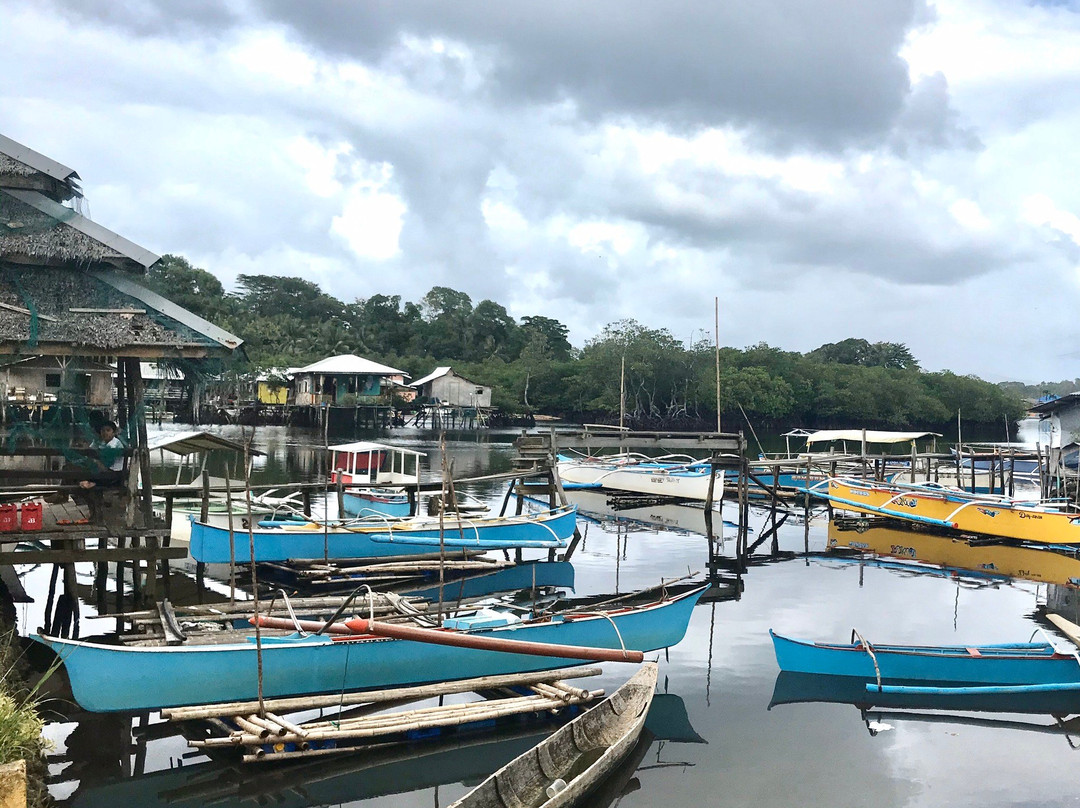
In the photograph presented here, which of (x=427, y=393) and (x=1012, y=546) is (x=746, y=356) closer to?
(x=427, y=393)

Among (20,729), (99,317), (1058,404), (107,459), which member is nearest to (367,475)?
(107,459)

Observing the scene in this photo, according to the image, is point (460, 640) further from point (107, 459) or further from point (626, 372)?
point (626, 372)

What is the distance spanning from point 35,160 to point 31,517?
4.90 metres

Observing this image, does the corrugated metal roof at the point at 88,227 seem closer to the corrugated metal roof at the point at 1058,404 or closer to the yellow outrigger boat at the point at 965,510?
the yellow outrigger boat at the point at 965,510

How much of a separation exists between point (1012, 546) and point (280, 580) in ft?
62.1

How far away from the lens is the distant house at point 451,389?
72688 mm

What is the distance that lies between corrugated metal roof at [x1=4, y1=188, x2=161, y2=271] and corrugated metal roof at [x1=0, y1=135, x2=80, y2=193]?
49 centimetres


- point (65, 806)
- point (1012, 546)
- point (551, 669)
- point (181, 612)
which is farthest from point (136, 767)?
point (1012, 546)

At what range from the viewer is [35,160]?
12.6 m

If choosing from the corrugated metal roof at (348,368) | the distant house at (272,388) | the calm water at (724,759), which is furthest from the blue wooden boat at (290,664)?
the distant house at (272,388)

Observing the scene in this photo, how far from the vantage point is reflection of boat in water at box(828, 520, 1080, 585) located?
21.4 m

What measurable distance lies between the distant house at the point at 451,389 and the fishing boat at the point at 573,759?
6292 cm

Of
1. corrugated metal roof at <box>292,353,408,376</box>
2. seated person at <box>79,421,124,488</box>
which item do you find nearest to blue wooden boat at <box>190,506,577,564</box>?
seated person at <box>79,421,124,488</box>

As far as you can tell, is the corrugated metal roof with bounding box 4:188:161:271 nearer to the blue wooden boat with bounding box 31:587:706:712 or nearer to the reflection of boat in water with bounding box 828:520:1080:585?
the blue wooden boat with bounding box 31:587:706:712
